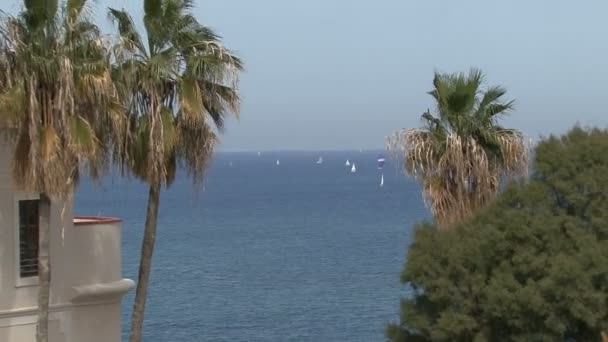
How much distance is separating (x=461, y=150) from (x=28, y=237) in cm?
804

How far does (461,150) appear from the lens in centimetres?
2197

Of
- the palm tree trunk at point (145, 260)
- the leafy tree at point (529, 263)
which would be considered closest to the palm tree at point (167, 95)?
the palm tree trunk at point (145, 260)

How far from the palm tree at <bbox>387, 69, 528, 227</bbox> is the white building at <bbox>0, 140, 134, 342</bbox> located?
19.1 ft

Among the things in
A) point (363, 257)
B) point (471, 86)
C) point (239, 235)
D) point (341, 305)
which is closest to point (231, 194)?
point (239, 235)

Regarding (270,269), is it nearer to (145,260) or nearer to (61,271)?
(145,260)

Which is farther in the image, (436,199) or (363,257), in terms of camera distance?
(363,257)

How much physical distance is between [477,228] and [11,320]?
7.67 meters

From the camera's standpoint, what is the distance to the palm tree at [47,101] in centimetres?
1641

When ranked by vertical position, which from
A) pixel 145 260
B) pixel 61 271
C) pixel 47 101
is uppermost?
pixel 47 101

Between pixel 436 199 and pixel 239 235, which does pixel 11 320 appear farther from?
pixel 239 235

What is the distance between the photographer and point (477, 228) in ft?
65.4

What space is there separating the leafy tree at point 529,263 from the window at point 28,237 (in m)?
6.19

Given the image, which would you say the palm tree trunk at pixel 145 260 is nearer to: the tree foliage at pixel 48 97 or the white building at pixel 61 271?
the white building at pixel 61 271

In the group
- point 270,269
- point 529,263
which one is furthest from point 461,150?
point 270,269
